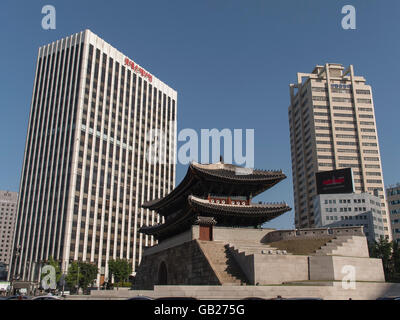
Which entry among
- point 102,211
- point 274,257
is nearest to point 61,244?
point 102,211

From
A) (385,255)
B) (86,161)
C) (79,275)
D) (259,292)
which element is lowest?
(79,275)

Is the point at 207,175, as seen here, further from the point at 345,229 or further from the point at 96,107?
the point at 96,107

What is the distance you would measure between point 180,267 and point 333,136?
8812 centimetres

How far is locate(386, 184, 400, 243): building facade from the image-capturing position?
9294 centimetres

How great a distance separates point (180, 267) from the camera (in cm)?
4284

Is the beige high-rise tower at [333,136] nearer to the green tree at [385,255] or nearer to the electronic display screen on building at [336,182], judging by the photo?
the electronic display screen on building at [336,182]

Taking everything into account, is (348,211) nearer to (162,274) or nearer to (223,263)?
(162,274)

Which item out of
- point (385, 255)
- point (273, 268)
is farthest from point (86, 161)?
point (273, 268)

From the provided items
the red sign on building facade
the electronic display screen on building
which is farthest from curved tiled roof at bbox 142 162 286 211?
the red sign on building facade

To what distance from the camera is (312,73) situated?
138125 millimetres

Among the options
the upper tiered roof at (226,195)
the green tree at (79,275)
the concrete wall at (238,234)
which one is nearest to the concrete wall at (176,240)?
the upper tiered roof at (226,195)

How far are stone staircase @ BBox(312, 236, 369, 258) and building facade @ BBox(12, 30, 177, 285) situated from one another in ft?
210
